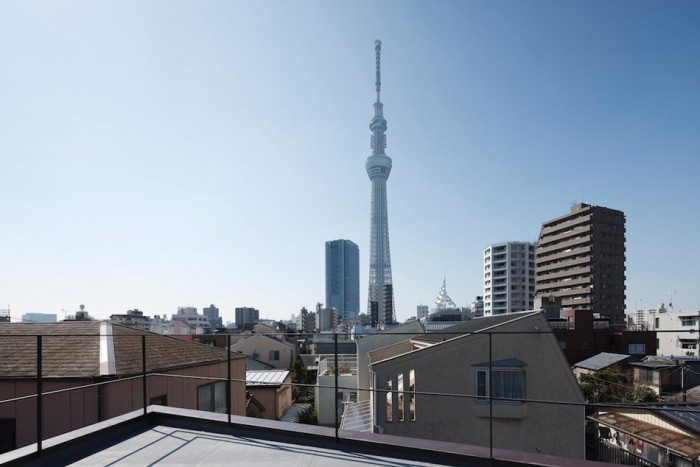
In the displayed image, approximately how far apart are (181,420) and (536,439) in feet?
30.8

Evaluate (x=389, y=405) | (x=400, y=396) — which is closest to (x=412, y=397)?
(x=400, y=396)

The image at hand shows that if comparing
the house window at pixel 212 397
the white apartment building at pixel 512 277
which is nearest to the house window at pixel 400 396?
the house window at pixel 212 397

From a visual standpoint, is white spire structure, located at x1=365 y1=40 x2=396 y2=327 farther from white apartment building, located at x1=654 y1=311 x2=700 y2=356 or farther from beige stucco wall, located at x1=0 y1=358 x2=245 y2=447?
beige stucco wall, located at x1=0 y1=358 x2=245 y2=447

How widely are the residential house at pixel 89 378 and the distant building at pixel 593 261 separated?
68.9 metres

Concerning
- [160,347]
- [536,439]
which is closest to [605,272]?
[536,439]

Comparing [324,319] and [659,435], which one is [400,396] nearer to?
[659,435]

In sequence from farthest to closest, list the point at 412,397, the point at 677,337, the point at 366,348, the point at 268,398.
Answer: the point at 677,337, the point at 366,348, the point at 268,398, the point at 412,397

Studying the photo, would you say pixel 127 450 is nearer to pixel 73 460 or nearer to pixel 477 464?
pixel 73 460

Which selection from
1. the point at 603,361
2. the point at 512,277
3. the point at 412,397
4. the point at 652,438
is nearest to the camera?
the point at 412,397

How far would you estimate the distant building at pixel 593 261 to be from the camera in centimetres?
6531

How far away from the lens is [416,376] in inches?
436

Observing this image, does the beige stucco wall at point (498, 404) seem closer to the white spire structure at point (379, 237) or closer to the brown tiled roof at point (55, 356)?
the brown tiled roof at point (55, 356)

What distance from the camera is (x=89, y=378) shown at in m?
6.32

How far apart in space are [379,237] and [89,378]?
12117cm
